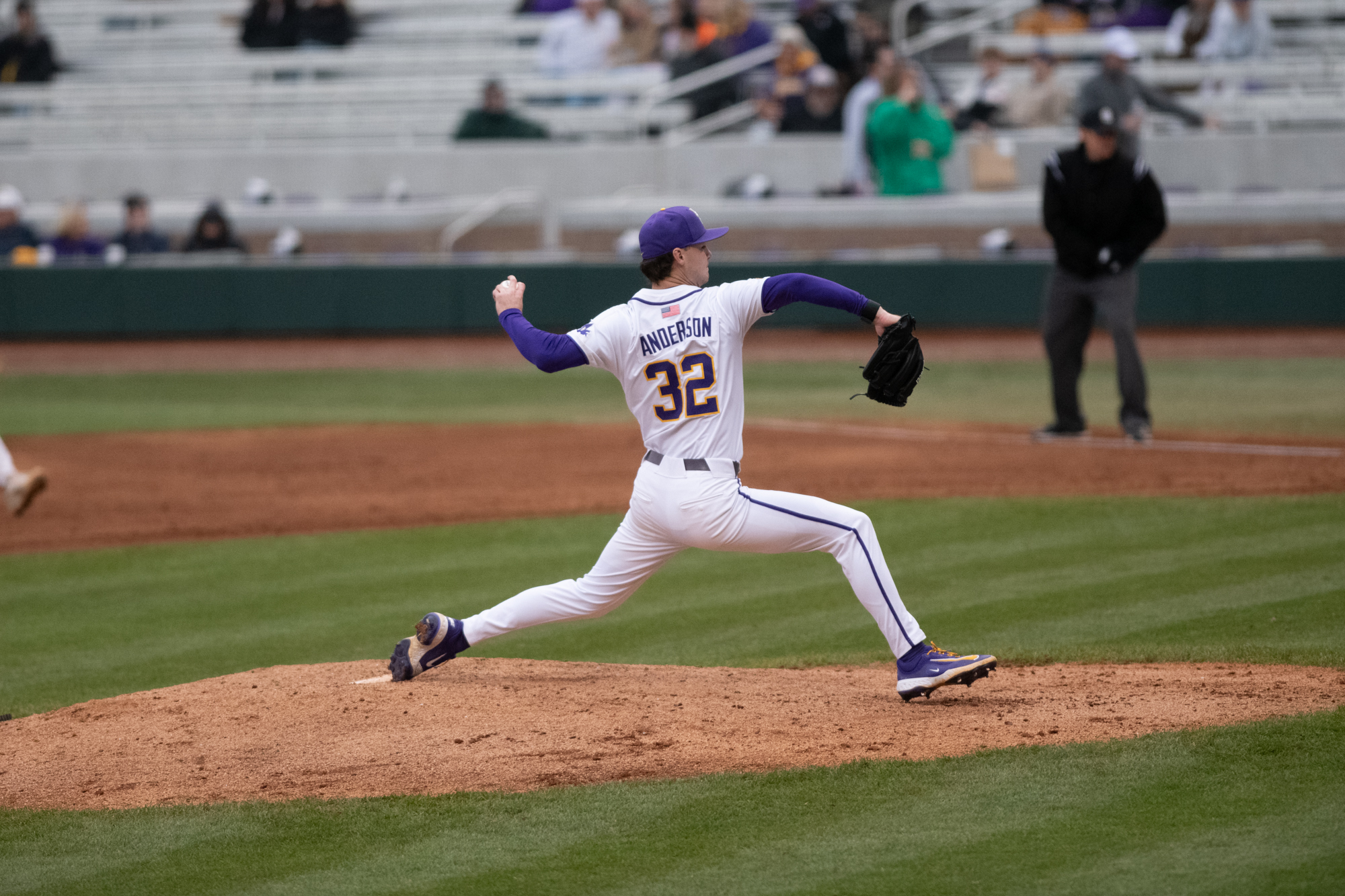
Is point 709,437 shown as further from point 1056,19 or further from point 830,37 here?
point 1056,19

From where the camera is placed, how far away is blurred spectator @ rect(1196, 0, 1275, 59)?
20.1m

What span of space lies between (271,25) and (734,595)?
19.6 meters

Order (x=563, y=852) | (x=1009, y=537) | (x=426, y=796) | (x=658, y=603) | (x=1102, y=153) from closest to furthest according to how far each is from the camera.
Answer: (x=563, y=852) < (x=426, y=796) < (x=658, y=603) < (x=1009, y=537) < (x=1102, y=153)

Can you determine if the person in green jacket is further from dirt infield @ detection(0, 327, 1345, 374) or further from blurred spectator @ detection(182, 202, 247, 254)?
blurred spectator @ detection(182, 202, 247, 254)

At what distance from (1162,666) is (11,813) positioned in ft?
13.0

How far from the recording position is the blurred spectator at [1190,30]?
796 inches

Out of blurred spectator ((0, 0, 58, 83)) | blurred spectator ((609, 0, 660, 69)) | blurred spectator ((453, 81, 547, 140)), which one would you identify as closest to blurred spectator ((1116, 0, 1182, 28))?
blurred spectator ((609, 0, 660, 69))

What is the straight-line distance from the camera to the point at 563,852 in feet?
13.7

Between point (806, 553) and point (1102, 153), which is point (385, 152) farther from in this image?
point (806, 553)

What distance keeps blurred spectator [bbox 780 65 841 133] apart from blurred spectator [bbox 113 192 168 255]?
27.3 feet

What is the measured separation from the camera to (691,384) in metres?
5.14

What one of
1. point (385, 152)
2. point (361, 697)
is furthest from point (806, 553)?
point (385, 152)

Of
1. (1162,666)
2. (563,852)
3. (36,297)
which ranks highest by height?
(563,852)

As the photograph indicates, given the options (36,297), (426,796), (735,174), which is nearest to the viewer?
(426,796)
